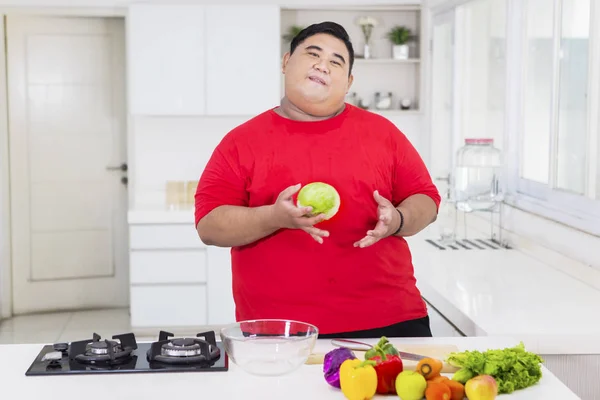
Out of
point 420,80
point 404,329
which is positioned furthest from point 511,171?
point 404,329

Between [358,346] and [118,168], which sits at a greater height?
[118,168]

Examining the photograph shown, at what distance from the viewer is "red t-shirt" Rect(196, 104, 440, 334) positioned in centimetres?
210

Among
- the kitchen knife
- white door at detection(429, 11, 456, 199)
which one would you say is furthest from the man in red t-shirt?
white door at detection(429, 11, 456, 199)

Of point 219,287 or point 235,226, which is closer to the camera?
point 235,226

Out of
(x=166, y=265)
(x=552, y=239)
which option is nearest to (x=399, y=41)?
(x=166, y=265)

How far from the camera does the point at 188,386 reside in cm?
171

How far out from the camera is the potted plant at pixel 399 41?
229 inches

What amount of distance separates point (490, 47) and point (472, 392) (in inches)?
146

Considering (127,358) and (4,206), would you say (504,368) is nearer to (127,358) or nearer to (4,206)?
(127,358)

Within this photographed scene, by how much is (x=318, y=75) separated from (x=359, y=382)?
86cm

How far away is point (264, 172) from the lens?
2.10 metres

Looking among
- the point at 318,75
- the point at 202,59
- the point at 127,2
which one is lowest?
the point at 318,75

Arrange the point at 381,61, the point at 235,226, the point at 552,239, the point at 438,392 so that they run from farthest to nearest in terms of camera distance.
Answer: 1. the point at 381,61
2. the point at 552,239
3. the point at 235,226
4. the point at 438,392

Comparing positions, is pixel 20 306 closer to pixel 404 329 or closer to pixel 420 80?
pixel 420 80
